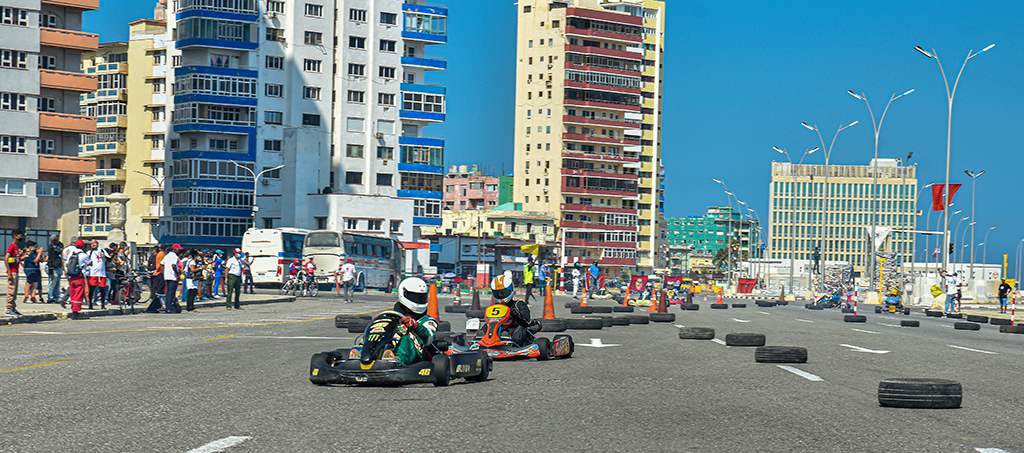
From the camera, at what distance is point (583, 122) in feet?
457

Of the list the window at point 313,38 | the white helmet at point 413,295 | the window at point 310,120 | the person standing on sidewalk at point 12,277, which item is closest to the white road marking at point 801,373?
the white helmet at point 413,295

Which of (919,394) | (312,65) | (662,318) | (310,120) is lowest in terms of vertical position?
(662,318)

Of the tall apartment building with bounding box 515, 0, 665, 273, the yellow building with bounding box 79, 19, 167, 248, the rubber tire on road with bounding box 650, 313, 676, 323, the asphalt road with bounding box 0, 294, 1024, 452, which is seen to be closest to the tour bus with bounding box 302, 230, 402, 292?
the rubber tire on road with bounding box 650, 313, 676, 323

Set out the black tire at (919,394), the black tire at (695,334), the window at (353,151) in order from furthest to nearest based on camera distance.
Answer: the window at (353,151) < the black tire at (695,334) < the black tire at (919,394)

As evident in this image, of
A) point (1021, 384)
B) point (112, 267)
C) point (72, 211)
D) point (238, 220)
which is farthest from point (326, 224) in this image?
point (1021, 384)

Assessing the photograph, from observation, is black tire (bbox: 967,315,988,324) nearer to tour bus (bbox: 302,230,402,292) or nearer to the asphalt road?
the asphalt road

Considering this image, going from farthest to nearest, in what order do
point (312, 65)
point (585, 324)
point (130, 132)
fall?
point (130, 132) < point (312, 65) < point (585, 324)

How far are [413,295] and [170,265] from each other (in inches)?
779

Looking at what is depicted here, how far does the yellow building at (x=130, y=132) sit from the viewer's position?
107 meters

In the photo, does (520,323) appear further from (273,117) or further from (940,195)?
(273,117)

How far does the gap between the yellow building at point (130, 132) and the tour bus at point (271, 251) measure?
47551mm

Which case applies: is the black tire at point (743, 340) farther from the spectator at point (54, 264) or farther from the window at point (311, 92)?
the window at point (311, 92)

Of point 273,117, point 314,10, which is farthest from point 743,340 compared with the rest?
point 314,10

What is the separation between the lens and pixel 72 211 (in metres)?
79.1
